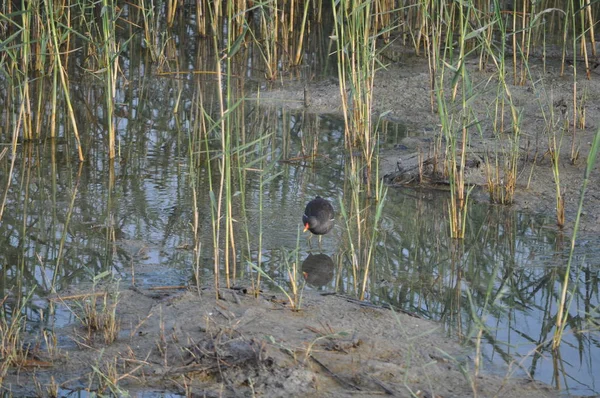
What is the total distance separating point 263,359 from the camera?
360 cm

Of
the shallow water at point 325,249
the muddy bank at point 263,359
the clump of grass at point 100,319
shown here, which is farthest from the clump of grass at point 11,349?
the shallow water at point 325,249

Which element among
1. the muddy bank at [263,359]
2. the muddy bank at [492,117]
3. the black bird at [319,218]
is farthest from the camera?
the muddy bank at [492,117]

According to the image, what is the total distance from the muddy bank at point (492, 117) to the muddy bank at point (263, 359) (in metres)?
Answer: 1.76

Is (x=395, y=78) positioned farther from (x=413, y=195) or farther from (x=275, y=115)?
(x=413, y=195)

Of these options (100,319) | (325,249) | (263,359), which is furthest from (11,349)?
(325,249)

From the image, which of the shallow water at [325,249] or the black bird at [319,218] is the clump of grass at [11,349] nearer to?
the shallow water at [325,249]

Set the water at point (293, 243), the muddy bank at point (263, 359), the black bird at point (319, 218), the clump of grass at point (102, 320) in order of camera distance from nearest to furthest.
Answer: the muddy bank at point (263, 359), the clump of grass at point (102, 320), the water at point (293, 243), the black bird at point (319, 218)

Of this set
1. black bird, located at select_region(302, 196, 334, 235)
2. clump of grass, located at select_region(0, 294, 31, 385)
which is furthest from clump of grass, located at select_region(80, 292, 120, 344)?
black bird, located at select_region(302, 196, 334, 235)

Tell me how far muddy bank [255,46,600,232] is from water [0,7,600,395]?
0.95 feet

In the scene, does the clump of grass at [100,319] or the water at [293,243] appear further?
the water at [293,243]

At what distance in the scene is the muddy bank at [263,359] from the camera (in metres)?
3.54

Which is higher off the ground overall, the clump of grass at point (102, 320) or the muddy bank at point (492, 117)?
the muddy bank at point (492, 117)

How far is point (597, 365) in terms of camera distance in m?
3.87

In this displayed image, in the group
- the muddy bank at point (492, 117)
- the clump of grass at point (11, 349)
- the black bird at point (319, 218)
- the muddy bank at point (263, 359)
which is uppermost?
the muddy bank at point (492, 117)
